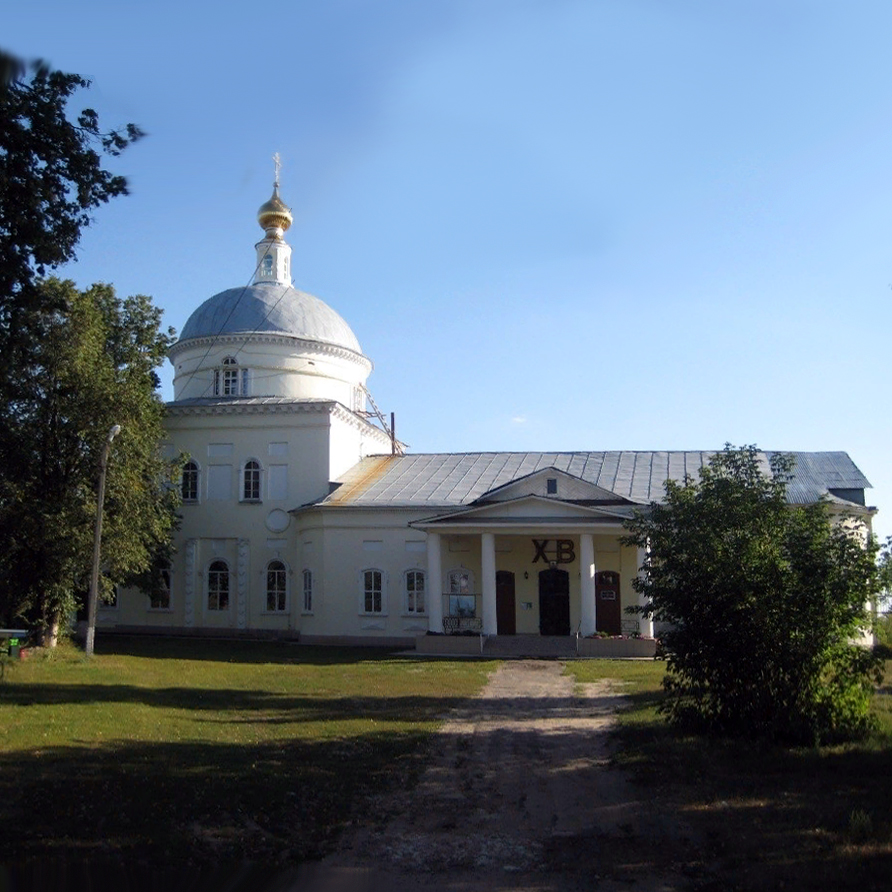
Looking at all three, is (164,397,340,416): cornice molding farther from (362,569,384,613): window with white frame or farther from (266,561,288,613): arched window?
(362,569,384,613): window with white frame

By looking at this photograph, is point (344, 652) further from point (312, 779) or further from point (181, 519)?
point (312, 779)

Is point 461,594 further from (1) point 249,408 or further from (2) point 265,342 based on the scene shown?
(2) point 265,342

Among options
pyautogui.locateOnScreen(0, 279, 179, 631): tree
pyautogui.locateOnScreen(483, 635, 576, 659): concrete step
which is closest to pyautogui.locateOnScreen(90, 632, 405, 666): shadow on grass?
pyautogui.locateOnScreen(0, 279, 179, 631): tree

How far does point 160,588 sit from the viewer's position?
111 ft

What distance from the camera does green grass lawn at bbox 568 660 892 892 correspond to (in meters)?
7.00

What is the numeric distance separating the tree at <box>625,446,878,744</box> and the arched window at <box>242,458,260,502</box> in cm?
2359

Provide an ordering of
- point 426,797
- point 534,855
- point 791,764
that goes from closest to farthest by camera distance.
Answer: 1. point 534,855
2. point 426,797
3. point 791,764

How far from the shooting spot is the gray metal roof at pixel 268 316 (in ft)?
120

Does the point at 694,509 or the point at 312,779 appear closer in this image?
the point at 312,779

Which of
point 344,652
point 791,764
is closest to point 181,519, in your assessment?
point 344,652

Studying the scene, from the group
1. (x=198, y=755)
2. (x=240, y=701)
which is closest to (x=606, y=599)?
(x=240, y=701)

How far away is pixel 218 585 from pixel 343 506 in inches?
248

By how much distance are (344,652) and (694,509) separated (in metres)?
18.1

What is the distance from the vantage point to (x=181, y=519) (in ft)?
115
